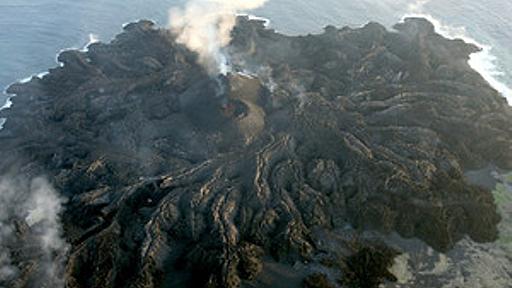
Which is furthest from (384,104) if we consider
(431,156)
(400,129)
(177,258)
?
(177,258)

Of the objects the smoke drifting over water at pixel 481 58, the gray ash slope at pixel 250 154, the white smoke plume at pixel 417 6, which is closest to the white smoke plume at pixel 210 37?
the gray ash slope at pixel 250 154

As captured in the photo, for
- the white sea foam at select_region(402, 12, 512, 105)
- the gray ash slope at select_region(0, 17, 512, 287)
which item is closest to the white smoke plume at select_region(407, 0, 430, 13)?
the white sea foam at select_region(402, 12, 512, 105)

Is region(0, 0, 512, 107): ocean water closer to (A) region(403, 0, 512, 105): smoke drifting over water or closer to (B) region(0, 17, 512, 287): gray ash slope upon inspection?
(A) region(403, 0, 512, 105): smoke drifting over water

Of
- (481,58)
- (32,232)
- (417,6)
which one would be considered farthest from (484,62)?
(32,232)

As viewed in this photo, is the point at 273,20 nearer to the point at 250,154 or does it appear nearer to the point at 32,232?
the point at 250,154

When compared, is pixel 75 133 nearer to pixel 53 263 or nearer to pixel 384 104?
pixel 53 263

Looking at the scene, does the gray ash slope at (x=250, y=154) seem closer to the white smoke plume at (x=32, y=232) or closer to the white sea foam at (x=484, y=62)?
the white smoke plume at (x=32, y=232)
